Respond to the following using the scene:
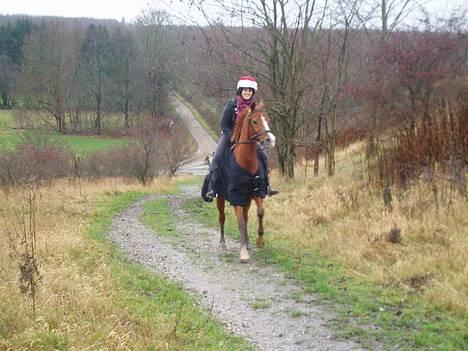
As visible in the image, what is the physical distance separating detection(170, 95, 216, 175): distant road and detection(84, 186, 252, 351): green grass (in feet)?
121

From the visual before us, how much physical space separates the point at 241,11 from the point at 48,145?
48.3 ft

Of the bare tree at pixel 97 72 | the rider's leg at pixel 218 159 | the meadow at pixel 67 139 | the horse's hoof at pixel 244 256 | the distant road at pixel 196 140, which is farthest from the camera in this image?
the bare tree at pixel 97 72

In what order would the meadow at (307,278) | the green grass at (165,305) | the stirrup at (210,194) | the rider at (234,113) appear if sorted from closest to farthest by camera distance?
the meadow at (307,278) < the green grass at (165,305) < the rider at (234,113) < the stirrup at (210,194)

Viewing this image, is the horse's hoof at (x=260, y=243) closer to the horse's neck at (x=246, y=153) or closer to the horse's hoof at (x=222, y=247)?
the horse's hoof at (x=222, y=247)

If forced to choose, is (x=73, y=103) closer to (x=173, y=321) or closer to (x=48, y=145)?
(x=48, y=145)

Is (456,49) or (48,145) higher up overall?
(456,49)

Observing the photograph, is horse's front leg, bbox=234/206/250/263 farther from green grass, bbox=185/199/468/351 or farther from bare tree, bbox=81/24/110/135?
bare tree, bbox=81/24/110/135

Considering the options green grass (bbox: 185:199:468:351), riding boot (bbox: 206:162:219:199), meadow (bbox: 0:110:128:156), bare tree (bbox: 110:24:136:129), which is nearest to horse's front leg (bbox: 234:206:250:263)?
green grass (bbox: 185:199:468:351)

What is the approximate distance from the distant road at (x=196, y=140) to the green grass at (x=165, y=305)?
37.0 meters

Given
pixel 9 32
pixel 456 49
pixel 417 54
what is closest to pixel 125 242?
pixel 417 54

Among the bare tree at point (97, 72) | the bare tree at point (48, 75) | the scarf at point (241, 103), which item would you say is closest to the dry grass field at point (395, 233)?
the scarf at point (241, 103)

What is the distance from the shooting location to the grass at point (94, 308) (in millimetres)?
4418

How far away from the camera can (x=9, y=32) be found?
233ft

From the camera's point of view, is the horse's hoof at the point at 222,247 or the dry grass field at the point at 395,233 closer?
the dry grass field at the point at 395,233
